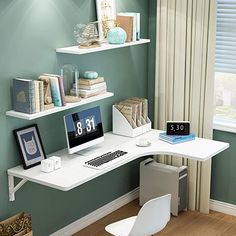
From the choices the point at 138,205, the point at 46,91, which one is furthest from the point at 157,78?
the point at 46,91

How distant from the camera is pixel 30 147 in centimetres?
399

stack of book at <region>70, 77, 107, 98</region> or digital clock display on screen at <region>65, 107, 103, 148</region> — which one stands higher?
stack of book at <region>70, 77, 107, 98</region>

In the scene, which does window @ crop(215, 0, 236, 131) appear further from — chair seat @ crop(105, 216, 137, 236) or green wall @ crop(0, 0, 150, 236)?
chair seat @ crop(105, 216, 137, 236)

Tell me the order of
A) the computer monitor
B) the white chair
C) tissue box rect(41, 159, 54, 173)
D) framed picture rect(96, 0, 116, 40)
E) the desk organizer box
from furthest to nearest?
the desk organizer box → framed picture rect(96, 0, 116, 40) → the computer monitor → tissue box rect(41, 159, 54, 173) → the white chair

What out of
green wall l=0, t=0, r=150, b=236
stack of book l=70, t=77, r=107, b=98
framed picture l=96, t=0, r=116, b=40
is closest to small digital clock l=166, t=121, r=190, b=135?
green wall l=0, t=0, r=150, b=236

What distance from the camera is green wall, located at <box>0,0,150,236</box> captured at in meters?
3.80

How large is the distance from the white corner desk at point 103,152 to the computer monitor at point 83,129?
0.08m

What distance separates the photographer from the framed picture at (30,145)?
3.92 m

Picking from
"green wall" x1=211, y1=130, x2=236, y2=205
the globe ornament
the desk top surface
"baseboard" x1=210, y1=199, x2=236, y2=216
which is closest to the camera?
the desk top surface

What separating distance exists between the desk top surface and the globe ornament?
829mm

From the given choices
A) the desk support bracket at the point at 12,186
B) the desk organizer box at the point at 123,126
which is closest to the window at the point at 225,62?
the desk organizer box at the point at 123,126

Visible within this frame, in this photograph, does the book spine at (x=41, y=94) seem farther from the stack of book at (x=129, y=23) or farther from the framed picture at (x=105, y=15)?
the stack of book at (x=129, y=23)

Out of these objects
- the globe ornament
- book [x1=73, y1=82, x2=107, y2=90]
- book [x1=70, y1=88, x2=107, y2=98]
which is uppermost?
the globe ornament

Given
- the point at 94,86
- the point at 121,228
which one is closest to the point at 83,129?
the point at 94,86
